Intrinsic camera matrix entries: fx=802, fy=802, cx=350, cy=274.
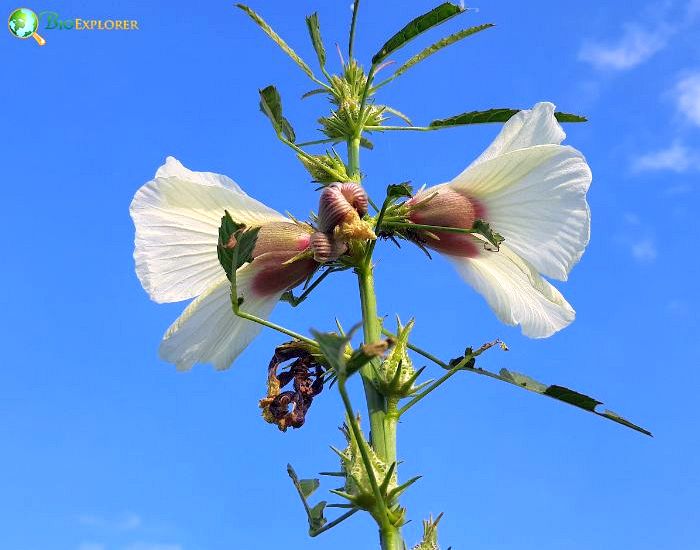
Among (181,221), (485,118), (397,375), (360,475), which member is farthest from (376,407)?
(485,118)

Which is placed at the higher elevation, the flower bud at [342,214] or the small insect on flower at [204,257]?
the small insect on flower at [204,257]

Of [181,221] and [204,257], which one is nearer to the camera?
[181,221]

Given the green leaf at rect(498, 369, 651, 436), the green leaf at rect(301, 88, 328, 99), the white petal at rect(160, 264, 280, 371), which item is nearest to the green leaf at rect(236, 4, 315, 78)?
the green leaf at rect(301, 88, 328, 99)

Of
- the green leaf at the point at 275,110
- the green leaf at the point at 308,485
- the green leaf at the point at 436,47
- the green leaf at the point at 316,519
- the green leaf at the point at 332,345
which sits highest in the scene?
the green leaf at the point at 436,47

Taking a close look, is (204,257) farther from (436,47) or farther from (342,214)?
(436,47)

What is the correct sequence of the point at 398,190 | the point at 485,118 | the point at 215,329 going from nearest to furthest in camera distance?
the point at 398,190 < the point at 215,329 < the point at 485,118

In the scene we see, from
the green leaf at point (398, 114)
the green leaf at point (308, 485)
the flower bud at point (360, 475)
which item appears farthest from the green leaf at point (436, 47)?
the green leaf at point (308, 485)

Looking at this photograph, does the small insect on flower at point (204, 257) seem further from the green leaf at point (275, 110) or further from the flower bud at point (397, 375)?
the flower bud at point (397, 375)
